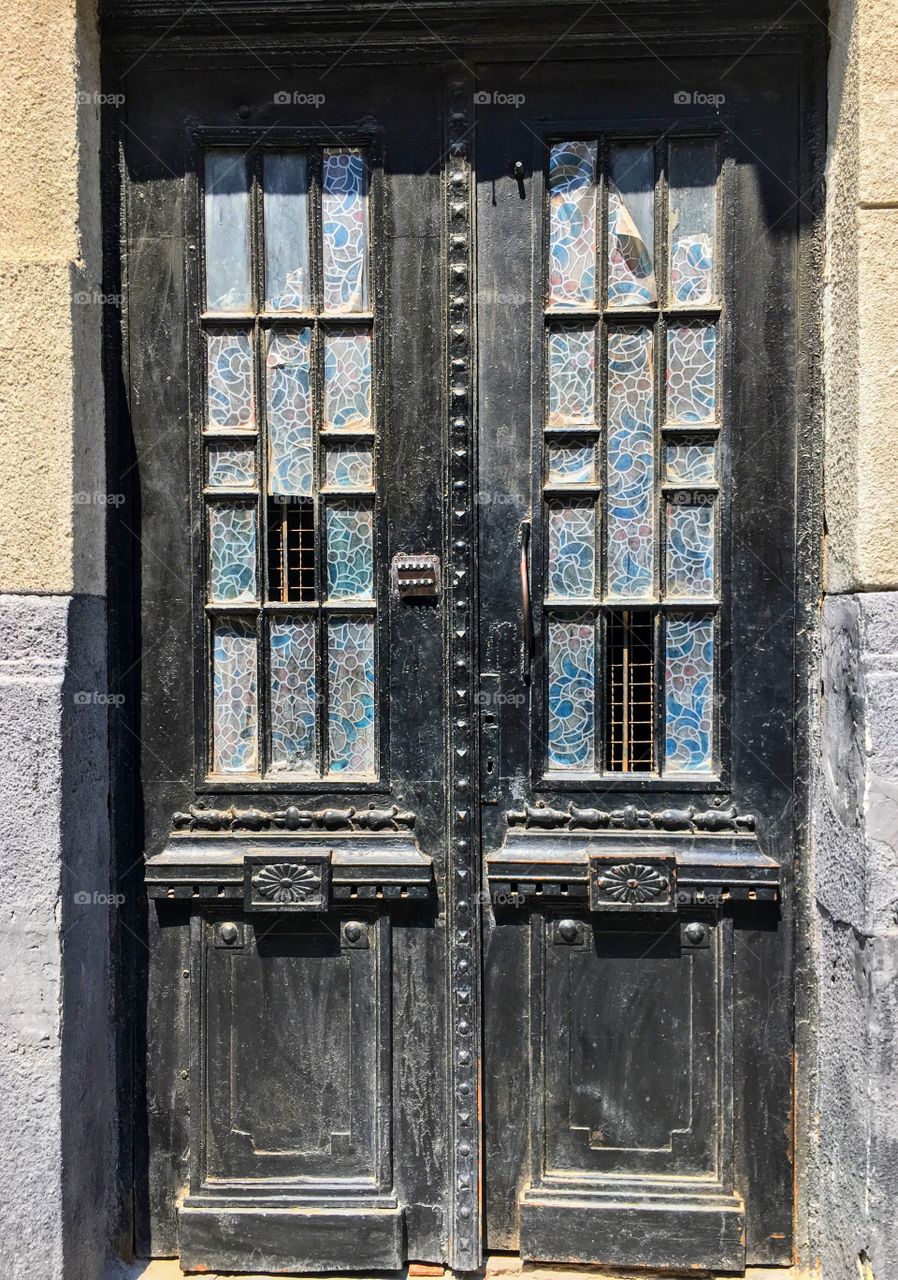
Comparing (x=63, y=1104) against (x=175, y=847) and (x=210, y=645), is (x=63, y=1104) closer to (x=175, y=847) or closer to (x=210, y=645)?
(x=175, y=847)

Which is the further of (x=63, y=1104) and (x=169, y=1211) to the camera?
(x=169, y=1211)

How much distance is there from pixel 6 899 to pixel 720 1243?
87.8 inches

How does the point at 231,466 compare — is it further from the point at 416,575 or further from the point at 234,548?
the point at 416,575

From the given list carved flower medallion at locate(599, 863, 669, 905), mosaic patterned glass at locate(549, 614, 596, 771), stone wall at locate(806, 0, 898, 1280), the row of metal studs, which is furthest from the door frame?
carved flower medallion at locate(599, 863, 669, 905)

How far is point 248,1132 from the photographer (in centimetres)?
295

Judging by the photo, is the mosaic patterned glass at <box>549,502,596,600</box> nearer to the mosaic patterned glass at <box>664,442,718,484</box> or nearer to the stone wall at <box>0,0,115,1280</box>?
the mosaic patterned glass at <box>664,442,718,484</box>

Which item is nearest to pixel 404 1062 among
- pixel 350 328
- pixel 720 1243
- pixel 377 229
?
pixel 720 1243

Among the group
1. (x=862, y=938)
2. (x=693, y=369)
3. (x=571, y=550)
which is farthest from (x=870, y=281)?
(x=862, y=938)

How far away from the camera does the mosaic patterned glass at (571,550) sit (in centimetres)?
291

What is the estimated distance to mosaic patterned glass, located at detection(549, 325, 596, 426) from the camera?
114 inches

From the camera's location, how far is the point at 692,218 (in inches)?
112

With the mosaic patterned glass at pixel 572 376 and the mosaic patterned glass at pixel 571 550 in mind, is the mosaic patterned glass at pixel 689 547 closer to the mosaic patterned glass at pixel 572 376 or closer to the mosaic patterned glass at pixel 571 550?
the mosaic patterned glass at pixel 571 550

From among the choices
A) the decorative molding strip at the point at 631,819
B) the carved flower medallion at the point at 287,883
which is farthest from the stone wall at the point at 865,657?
the carved flower medallion at the point at 287,883

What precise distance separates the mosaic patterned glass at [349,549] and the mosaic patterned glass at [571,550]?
54 cm
